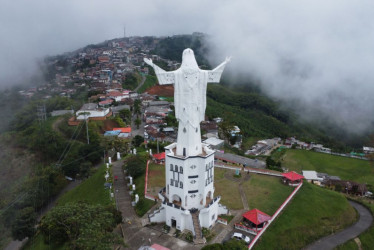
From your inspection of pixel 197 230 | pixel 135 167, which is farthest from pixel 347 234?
pixel 135 167

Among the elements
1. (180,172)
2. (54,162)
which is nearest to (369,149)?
(180,172)

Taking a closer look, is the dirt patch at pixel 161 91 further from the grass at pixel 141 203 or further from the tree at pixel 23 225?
the tree at pixel 23 225

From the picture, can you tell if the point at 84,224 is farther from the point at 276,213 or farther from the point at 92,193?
the point at 276,213

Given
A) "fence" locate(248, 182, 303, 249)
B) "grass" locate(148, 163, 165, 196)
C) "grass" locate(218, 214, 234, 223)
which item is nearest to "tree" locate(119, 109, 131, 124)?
"grass" locate(148, 163, 165, 196)

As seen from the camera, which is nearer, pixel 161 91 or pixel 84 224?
pixel 84 224

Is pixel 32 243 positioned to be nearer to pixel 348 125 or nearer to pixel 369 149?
pixel 369 149
